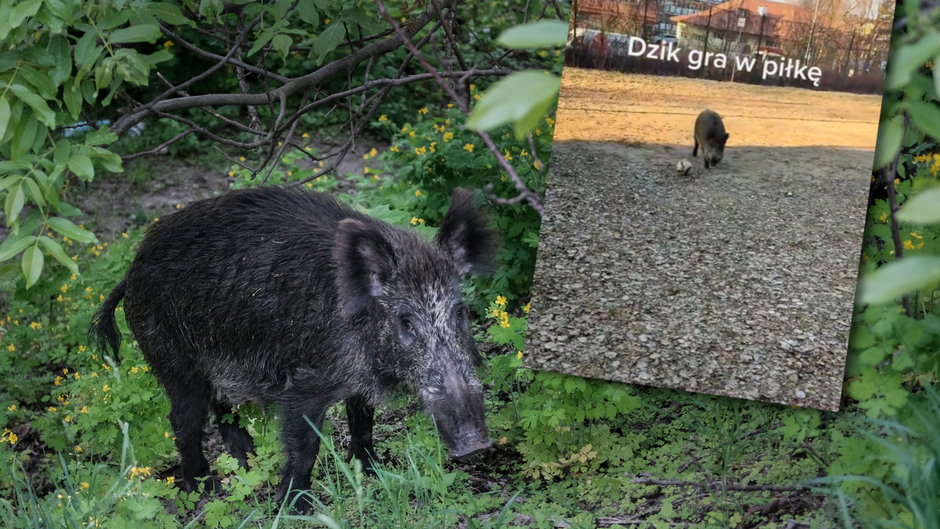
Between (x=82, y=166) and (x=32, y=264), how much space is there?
38cm

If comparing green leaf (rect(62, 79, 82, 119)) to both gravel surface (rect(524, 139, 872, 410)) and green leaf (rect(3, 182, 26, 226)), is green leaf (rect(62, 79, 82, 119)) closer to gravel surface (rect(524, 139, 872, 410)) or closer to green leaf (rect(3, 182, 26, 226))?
green leaf (rect(3, 182, 26, 226))

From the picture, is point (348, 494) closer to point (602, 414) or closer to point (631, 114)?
point (602, 414)

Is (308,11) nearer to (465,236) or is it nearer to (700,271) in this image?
(465,236)

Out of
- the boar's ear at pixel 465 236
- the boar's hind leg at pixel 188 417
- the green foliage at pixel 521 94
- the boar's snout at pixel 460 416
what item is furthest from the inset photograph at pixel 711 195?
the boar's hind leg at pixel 188 417

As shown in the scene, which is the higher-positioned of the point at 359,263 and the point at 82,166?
the point at 82,166

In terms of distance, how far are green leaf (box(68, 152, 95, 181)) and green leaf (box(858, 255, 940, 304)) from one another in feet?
8.63

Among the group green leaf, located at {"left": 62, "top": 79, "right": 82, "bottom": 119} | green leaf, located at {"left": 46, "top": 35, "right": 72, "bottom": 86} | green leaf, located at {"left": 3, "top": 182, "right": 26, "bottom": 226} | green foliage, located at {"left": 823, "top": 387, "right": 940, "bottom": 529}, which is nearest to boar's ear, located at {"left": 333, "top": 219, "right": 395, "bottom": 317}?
green leaf, located at {"left": 62, "top": 79, "right": 82, "bottom": 119}

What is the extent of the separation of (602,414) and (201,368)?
2.03 metres

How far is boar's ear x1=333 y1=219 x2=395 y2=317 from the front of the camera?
424 cm

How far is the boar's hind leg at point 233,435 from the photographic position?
5.21m

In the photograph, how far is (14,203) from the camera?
319 centimetres

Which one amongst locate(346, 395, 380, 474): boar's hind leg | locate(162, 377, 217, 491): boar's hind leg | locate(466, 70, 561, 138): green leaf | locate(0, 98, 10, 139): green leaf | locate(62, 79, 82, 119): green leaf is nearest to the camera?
locate(466, 70, 561, 138): green leaf

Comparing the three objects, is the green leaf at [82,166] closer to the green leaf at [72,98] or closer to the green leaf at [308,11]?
the green leaf at [72,98]

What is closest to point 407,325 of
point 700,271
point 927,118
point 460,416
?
point 460,416
